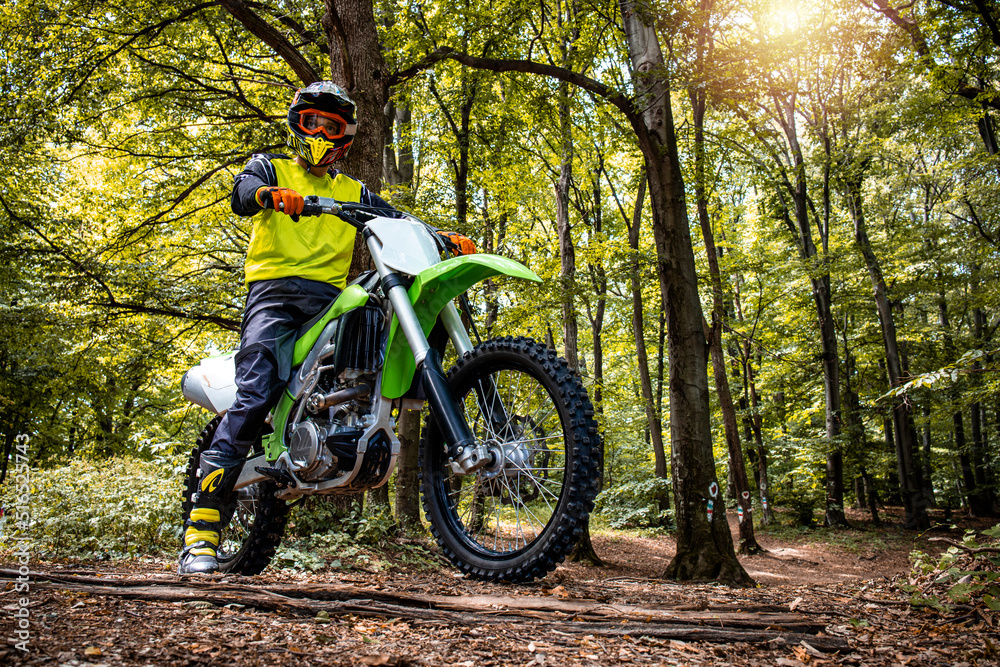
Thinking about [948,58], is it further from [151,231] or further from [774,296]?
[151,231]

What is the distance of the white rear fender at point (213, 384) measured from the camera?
165 inches

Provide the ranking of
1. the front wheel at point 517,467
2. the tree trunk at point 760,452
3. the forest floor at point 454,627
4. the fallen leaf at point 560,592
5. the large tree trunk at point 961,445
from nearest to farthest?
the forest floor at point 454,627, the front wheel at point 517,467, the fallen leaf at point 560,592, the tree trunk at point 760,452, the large tree trunk at point 961,445

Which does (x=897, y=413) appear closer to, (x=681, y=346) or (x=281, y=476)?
(x=681, y=346)

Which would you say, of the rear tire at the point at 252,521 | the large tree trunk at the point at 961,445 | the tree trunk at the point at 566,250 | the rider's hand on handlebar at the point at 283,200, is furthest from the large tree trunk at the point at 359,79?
the large tree trunk at the point at 961,445

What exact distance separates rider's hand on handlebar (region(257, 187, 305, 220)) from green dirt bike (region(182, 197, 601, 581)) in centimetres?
13

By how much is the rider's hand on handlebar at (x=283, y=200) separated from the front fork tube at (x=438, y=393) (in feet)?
1.94

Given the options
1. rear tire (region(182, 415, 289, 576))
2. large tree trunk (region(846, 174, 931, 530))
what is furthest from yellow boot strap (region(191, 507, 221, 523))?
large tree trunk (region(846, 174, 931, 530))

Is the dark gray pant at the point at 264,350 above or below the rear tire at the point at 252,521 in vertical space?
above

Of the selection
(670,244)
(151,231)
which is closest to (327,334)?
(670,244)

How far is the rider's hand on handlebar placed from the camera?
3.23m

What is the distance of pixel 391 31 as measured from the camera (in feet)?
31.2

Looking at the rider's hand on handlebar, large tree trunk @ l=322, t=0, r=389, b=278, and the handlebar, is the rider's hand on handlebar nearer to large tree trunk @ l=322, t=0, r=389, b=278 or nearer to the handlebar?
the handlebar

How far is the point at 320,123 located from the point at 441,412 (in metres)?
2.03

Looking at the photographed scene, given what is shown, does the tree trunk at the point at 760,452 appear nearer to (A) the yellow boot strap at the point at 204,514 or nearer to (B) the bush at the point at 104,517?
(B) the bush at the point at 104,517
